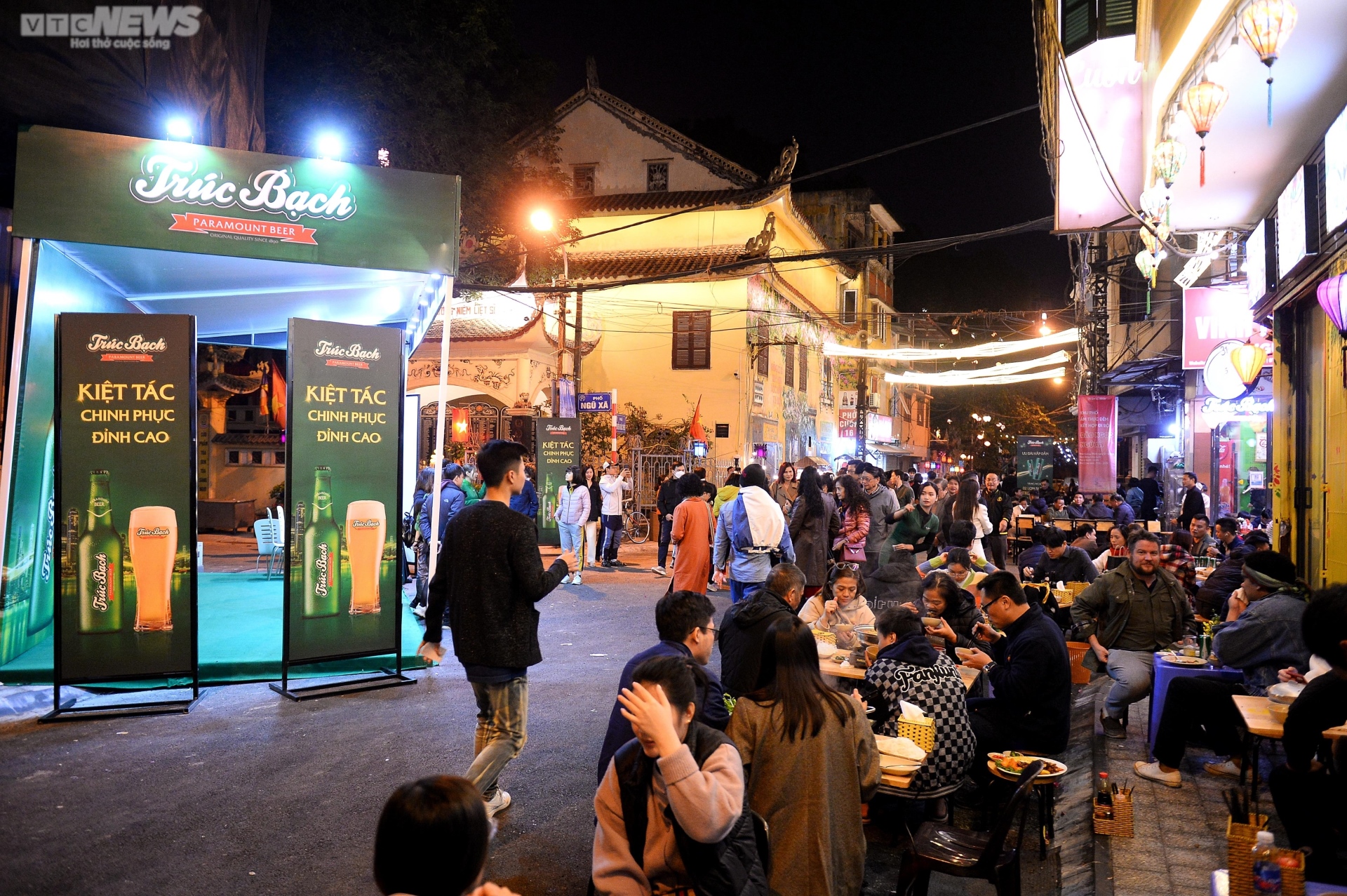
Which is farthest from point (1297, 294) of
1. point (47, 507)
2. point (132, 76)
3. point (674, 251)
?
point (674, 251)

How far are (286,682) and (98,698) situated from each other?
142 cm

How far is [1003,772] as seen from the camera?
14.9 feet

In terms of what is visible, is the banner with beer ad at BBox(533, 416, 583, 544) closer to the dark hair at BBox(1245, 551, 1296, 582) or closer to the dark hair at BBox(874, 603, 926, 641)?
the dark hair at BBox(874, 603, 926, 641)

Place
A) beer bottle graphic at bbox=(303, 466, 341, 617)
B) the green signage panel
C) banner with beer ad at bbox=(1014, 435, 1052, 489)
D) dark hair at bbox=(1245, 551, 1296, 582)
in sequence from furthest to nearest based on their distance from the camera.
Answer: banner with beer ad at bbox=(1014, 435, 1052, 489), beer bottle graphic at bbox=(303, 466, 341, 617), the green signage panel, dark hair at bbox=(1245, 551, 1296, 582)

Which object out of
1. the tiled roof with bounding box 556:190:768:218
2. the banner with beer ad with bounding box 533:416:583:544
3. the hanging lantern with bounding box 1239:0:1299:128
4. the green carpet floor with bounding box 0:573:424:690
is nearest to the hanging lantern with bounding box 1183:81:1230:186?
the hanging lantern with bounding box 1239:0:1299:128

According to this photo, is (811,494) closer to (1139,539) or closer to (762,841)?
(1139,539)

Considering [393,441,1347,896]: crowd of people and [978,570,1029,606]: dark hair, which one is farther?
[978,570,1029,606]: dark hair

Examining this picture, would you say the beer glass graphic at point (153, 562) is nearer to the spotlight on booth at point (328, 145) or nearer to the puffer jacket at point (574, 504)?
the spotlight on booth at point (328, 145)

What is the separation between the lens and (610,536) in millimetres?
16719

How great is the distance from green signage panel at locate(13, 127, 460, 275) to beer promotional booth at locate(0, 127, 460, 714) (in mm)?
14

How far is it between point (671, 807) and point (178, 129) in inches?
313

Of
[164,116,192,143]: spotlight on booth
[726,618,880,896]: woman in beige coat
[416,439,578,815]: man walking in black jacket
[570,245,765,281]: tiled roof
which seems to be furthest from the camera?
[570,245,765,281]: tiled roof

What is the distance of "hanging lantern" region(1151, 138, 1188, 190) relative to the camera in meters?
6.77

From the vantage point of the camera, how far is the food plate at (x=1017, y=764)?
4.38m
